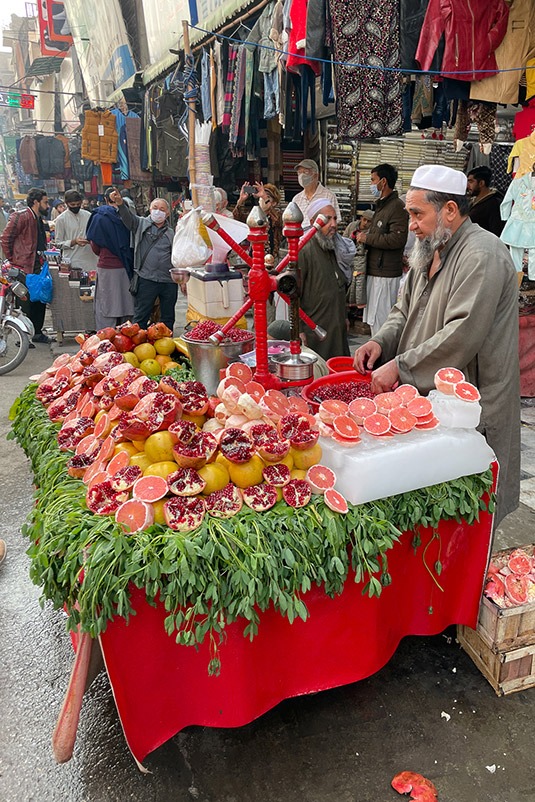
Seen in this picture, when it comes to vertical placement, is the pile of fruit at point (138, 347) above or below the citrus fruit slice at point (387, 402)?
below

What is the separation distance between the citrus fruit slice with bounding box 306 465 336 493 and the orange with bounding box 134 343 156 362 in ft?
5.58

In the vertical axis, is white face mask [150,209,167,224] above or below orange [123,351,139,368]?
above

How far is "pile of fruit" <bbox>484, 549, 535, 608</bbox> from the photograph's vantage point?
231 cm

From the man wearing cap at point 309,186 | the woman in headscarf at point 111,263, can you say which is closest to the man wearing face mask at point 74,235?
the woman in headscarf at point 111,263

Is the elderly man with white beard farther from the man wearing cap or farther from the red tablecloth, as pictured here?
the man wearing cap

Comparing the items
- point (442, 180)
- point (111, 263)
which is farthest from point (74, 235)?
point (442, 180)

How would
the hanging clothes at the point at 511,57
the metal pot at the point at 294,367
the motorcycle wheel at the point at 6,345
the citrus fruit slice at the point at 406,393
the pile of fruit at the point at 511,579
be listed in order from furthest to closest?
1. the motorcycle wheel at the point at 6,345
2. the hanging clothes at the point at 511,57
3. the pile of fruit at the point at 511,579
4. the metal pot at the point at 294,367
5. the citrus fruit slice at the point at 406,393

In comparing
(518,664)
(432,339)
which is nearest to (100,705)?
(518,664)

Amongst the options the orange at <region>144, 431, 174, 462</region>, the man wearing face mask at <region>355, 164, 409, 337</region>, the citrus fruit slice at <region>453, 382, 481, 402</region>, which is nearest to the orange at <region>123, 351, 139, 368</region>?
the orange at <region>144, 431, 174, 462</region>

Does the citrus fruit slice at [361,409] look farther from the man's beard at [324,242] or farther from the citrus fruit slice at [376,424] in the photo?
the man's beard at [324,242]

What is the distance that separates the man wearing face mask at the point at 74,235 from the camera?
8.17 meters

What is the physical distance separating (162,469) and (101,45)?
52.1 feet

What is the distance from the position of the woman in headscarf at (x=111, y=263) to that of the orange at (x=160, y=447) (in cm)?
564

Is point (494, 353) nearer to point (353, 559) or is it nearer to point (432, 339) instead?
point (432, 339)
